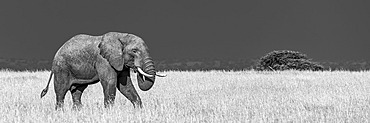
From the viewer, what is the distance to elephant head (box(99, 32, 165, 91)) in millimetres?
10508

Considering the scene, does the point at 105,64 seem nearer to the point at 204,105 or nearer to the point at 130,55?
the point at 130,55

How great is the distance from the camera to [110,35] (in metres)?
11.1

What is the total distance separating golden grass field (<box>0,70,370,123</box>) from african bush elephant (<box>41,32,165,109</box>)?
549 millimetres

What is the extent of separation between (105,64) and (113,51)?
0.37m

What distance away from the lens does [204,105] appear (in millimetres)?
12328

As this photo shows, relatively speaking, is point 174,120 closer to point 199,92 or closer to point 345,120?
point 345,120

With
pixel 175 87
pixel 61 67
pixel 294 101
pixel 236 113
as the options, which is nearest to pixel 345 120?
pixel 236 113

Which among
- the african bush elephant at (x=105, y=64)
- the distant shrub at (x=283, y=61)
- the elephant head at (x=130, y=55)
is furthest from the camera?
the distant shrub at (x=283, y=61)

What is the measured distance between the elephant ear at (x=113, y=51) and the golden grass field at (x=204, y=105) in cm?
98

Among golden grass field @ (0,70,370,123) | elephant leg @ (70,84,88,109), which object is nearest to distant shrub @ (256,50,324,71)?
golden grass field @ (0,70,370,123)

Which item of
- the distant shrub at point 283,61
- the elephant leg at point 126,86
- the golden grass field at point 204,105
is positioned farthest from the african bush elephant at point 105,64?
the distant shrub at point 283,61

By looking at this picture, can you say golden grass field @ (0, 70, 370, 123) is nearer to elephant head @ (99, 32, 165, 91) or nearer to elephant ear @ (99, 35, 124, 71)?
elephant head @ (99, 32, 165, 91)

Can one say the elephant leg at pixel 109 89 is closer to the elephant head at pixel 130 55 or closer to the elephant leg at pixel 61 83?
the elephant head at pixel 130 55

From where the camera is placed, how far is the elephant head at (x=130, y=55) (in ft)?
34.5
